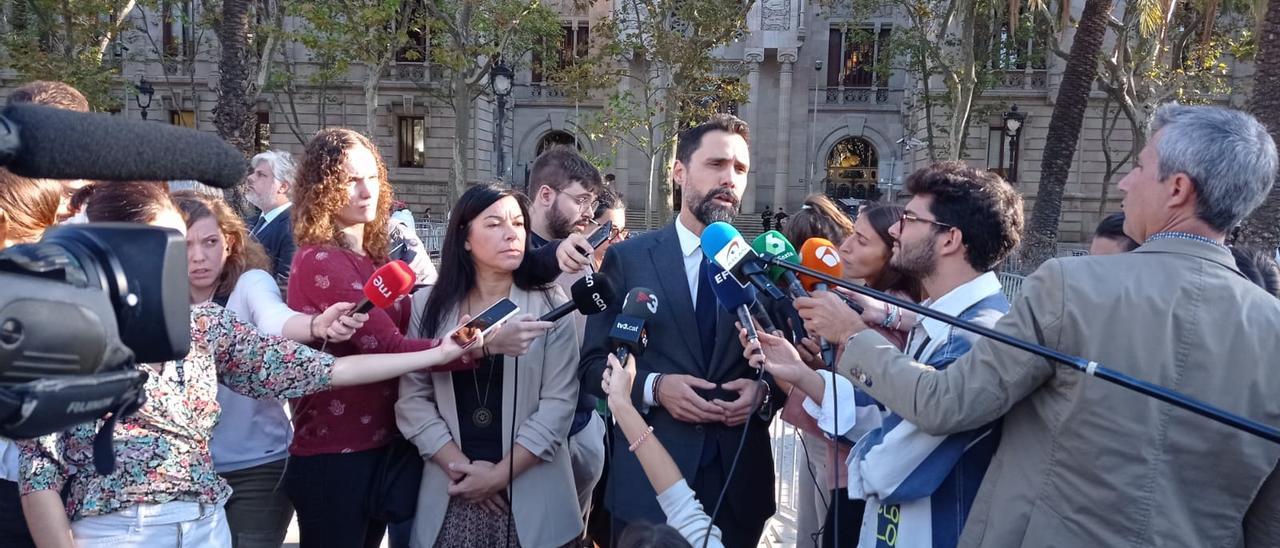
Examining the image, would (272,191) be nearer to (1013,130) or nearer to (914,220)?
(914,220)

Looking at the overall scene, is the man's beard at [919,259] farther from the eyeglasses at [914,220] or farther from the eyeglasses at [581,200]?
the eyeglasses at [581,200]

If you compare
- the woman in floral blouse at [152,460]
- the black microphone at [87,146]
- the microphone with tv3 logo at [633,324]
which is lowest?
the woman in floral blouse at [152,460]

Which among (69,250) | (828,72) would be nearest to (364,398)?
(69,250)

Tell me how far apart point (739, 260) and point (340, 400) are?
1.65 meters

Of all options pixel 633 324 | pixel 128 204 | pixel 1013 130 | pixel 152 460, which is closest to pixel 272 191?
pixel 128 204

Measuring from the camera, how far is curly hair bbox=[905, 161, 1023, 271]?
108 inches

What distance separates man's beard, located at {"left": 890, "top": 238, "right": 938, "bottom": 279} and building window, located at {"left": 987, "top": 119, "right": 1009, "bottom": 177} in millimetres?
32465

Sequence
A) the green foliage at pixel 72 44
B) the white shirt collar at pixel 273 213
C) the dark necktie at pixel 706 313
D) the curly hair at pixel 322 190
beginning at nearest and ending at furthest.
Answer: the dark necktie at pixel 706 313
the curly hair at pixel 322 190
the white shirt collar at pixel 273 213
the green foliage at pixel 72 44

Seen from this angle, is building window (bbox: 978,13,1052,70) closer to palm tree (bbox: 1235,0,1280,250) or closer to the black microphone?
palm tree (bbox: 1235,0,1280,250)

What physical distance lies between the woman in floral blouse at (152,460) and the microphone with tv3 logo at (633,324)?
110 cm

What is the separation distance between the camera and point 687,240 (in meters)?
3.20

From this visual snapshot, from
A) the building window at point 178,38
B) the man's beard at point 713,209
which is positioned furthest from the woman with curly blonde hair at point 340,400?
the building window at point 178,38

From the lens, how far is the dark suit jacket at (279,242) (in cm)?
469

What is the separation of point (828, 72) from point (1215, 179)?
37.4m
